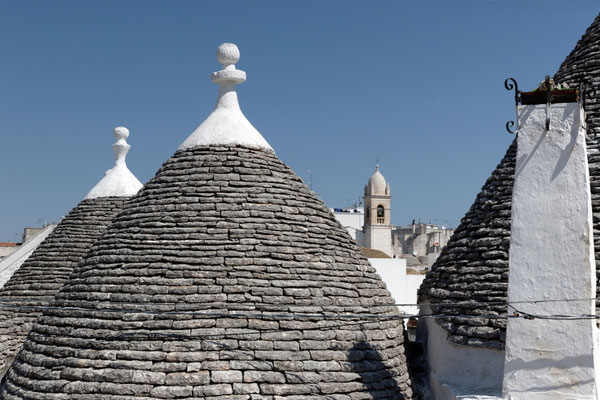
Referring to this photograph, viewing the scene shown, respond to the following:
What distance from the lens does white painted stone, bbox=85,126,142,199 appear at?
13.5 metres

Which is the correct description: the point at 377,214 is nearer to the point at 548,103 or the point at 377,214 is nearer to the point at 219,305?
the point at 219,305

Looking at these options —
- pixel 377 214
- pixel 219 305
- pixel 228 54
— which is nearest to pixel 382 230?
pixel 377 214

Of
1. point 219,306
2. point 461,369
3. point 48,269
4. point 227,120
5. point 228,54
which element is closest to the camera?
point 219,306

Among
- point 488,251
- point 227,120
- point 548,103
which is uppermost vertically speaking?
point 227,120

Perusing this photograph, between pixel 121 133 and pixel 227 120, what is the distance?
4817 mm

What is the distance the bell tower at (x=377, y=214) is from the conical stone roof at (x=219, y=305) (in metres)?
37.9

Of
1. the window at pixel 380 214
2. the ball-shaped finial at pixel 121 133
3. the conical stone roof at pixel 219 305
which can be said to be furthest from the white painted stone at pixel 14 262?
the window at pixel 380 214

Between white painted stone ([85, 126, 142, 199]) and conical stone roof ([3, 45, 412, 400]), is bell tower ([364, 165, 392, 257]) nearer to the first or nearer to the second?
white painted stone ([85, 126, 142, 199])

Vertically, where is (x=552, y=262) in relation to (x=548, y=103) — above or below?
below

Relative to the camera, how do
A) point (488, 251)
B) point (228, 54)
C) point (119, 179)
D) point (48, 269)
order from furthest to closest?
1. point (119, 179)
2. point (48, 269)
3. point (228, 54)
4. point (488, 251)

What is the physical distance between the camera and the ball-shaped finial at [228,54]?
34.2ft

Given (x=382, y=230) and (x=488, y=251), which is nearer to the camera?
(x=488, y=251)

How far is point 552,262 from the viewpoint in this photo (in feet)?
23.0

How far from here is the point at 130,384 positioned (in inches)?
302
